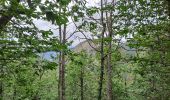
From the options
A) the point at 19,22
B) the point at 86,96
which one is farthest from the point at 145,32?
the point at 86,96

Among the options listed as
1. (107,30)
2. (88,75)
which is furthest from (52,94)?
(107,30)

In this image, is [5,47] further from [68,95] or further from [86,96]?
[86,96]

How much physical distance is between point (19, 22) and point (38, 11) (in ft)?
3.10

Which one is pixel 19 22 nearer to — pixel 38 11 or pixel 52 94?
pixel 38 11

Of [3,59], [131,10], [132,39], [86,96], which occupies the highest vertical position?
[131,10]

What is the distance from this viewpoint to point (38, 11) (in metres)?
6.03

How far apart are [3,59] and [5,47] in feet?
0.74

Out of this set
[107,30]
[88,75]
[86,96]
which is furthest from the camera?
[86,96]

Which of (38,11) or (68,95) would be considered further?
(68,95)

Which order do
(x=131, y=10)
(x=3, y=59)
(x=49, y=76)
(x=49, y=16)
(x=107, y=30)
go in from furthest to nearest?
(x=49, y=76), (x=107, y=30), (x=131, y=10), (x=3, y=59), (x=49, y=16)

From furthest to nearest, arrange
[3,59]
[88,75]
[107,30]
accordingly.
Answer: [88,75] < [107,30] < [3,59]

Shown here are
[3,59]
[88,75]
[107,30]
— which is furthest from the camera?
[88,75]

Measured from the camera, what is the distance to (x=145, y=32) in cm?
891

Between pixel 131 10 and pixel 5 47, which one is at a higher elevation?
pixel 131 10
